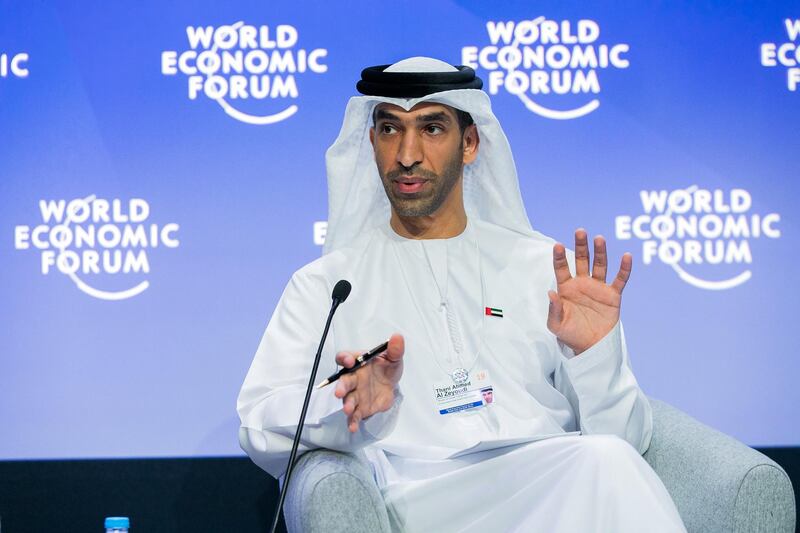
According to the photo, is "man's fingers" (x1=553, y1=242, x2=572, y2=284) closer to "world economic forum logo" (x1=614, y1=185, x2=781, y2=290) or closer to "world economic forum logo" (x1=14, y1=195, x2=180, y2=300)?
"world economic forum logo" (x1=614, y1=185, x2=781, y2=290)

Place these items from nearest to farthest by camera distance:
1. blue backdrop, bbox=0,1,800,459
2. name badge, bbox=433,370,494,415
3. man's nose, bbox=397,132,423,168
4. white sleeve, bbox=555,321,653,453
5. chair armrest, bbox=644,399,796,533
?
chair armrest, bbox=644,399,796,533 < white sleeve, bbox=555,321,653,453 < name badge, bbox=433,370,494,415 < man's nose, bbox=397,132,423,168 < blue backdrop, bbox=0,1,800,459

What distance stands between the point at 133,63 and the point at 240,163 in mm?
556

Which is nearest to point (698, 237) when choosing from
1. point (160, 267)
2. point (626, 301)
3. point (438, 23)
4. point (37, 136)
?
point (626, 301)

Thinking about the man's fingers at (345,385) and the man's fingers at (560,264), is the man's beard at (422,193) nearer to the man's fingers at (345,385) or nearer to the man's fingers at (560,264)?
the man's fingers at (560,264)

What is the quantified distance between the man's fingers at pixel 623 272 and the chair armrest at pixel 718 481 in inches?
16.8

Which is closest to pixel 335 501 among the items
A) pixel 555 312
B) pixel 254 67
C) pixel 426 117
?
pixel 555 312

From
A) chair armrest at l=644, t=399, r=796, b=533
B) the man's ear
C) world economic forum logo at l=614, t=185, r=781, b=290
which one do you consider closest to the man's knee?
chair armrest at l=644, t=399, r=796, b=533

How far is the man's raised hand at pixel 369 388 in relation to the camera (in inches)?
93.2

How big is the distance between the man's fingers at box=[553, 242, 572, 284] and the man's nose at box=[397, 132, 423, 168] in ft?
1.85

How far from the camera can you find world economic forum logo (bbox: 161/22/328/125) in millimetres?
3975

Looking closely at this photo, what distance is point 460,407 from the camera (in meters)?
2.92

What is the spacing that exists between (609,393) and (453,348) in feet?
1.63

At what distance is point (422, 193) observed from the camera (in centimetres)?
307

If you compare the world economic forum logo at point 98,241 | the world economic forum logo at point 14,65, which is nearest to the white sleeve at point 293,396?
the world economic forum logo at point 98,241
